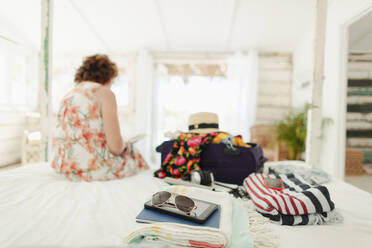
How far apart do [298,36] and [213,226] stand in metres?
3.81

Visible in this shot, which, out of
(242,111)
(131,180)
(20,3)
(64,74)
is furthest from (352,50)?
(64,74)

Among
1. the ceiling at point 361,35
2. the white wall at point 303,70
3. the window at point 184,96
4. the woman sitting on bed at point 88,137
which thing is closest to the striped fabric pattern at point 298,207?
the woman sitting on bed at point 88,137

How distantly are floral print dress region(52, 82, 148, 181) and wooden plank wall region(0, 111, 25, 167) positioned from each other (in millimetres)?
1077

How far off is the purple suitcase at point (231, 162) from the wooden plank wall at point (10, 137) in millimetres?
1912

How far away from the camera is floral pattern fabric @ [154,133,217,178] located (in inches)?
48.4

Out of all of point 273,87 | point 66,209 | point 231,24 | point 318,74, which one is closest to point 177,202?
point 66,209

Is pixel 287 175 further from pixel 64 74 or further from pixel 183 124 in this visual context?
pixel 64 74

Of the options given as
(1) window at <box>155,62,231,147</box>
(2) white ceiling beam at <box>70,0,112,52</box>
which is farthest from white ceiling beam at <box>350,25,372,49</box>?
(2) white ceiling beam at <box>70,0,112,52</box>

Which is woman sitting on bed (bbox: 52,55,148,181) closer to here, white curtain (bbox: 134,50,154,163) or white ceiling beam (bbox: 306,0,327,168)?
white ceiling beam (bbox: 306,0,327,168)

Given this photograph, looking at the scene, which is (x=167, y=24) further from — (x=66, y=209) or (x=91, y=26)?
(x=66, y=209)

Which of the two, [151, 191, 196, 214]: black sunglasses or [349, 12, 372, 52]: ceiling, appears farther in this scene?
[349, 12, 372, 52]: ceiling

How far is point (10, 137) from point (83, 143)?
139 centimetres

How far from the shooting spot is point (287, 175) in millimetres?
1141

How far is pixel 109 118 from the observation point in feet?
4.14
